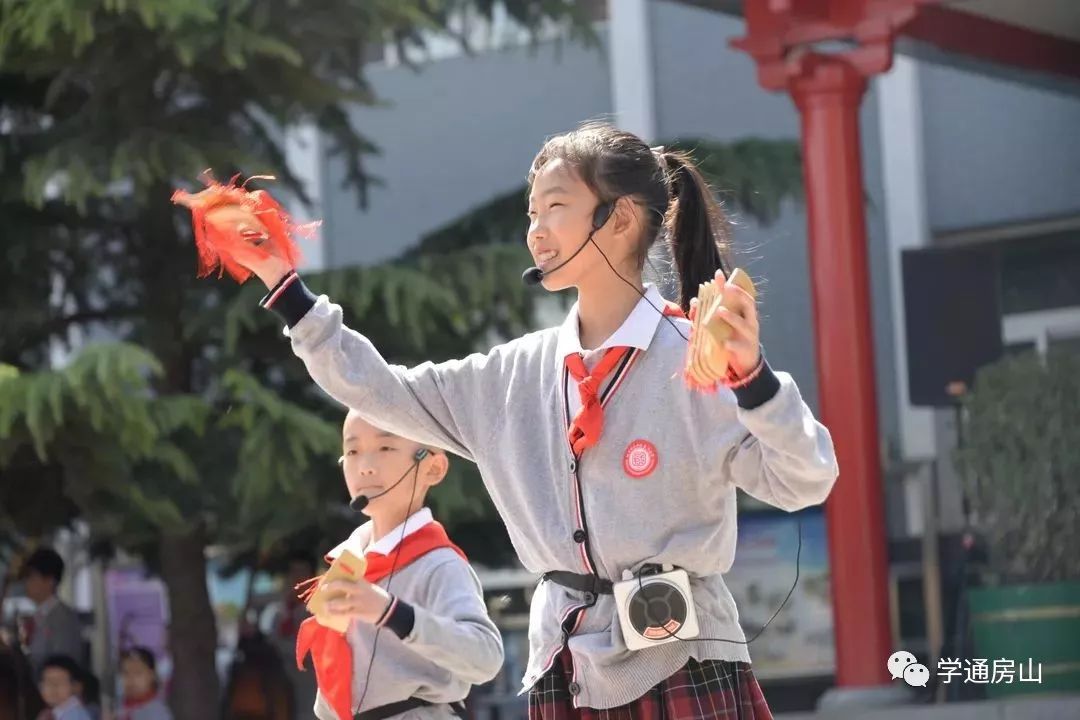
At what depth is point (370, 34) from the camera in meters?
7.18

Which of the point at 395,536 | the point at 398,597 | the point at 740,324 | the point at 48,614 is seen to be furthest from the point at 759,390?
the point at 48,614

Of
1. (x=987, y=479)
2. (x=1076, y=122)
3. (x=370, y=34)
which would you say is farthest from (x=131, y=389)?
(x=1076, y=122)

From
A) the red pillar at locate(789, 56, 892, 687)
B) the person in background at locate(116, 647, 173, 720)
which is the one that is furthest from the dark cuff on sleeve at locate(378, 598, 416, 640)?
the person in background at locate(116, 647, 173, 720)

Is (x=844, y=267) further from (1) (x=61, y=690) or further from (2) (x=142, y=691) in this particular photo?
(1) (x=61, y=690)

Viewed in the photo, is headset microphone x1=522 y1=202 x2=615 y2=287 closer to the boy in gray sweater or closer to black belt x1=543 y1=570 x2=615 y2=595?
black belt x1=543 y1=570 x2=615 y2=595

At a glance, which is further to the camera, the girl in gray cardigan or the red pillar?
the red pillar

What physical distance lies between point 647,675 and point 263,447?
4462mm

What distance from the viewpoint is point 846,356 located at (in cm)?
736

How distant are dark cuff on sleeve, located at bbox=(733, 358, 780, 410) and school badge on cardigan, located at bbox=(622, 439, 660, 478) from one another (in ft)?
0.82

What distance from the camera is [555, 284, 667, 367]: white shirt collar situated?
2510mm

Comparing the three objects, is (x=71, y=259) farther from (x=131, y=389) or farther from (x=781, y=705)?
(x=781, y=705)

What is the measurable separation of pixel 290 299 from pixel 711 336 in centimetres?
62

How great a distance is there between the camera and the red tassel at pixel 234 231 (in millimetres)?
2492

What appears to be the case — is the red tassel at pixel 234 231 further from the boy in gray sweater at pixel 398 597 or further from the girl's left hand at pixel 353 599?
the boy in gray sweater at pixel 398 597
